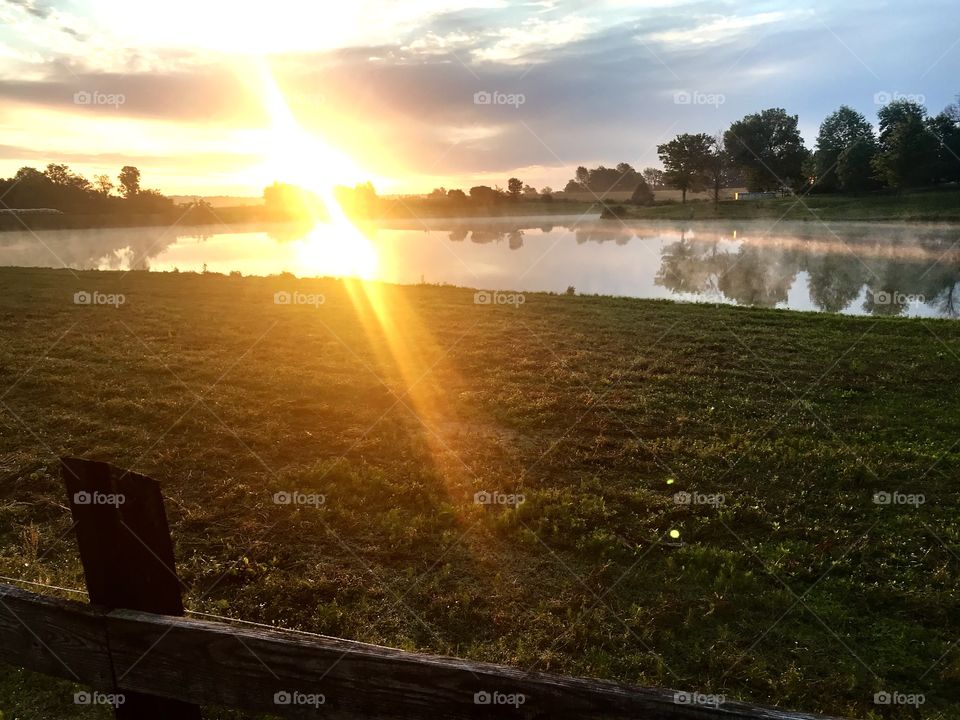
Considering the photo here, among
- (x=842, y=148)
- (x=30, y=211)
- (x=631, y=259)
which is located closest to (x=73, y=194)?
(x=30, y=211)

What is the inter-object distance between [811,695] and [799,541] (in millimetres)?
2517

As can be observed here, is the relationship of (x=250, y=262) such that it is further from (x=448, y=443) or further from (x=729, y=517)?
(x=729, y=517)

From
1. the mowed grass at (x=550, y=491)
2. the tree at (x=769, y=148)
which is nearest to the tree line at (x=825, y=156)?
the tree at (x=769, y=148)

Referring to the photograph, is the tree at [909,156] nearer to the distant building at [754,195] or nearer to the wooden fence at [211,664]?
the distant building at [754,195]

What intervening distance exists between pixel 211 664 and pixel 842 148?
10139cm

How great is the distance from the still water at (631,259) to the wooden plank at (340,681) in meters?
26.6

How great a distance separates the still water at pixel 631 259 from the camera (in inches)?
1258

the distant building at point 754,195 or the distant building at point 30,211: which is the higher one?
the distant building at point 754,195

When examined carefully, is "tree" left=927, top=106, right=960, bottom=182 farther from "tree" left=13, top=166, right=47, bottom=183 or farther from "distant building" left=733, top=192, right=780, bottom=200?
"tree" left=13, top=166, right=47, bottom=183

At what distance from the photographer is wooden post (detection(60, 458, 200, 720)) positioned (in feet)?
9.16

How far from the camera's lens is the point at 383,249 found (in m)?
54.8

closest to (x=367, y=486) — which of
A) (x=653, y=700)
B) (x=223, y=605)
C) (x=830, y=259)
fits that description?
(x=223, y=605)

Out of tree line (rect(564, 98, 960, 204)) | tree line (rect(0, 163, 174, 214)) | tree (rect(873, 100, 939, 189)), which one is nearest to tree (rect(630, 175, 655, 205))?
tree line (rect(564, 98, 960, 204))

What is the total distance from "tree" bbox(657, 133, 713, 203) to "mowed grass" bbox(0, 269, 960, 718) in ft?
298
